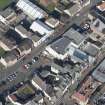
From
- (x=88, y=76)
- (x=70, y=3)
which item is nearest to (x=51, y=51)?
(x=88, y=76)

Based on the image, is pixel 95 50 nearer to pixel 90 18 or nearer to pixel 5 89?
pixel 90 18

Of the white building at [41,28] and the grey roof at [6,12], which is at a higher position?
the grey roof at [6,12]

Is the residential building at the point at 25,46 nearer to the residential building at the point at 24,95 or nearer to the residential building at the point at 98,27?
the residential building at the point at 24,95

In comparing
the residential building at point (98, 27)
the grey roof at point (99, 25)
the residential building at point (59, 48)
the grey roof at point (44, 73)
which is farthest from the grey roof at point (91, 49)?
the grey roof at point (44, 73)

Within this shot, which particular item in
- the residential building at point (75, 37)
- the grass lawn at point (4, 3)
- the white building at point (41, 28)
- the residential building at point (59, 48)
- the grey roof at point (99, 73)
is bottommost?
the grey roof at point (99, 73)

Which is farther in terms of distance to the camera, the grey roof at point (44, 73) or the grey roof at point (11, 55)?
the grey roof at point (11, 55)

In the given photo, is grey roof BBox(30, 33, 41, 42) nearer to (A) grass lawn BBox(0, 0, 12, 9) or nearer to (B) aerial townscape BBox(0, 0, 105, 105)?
(B) aerial townscape BBox(0, 0, 105, 105)
